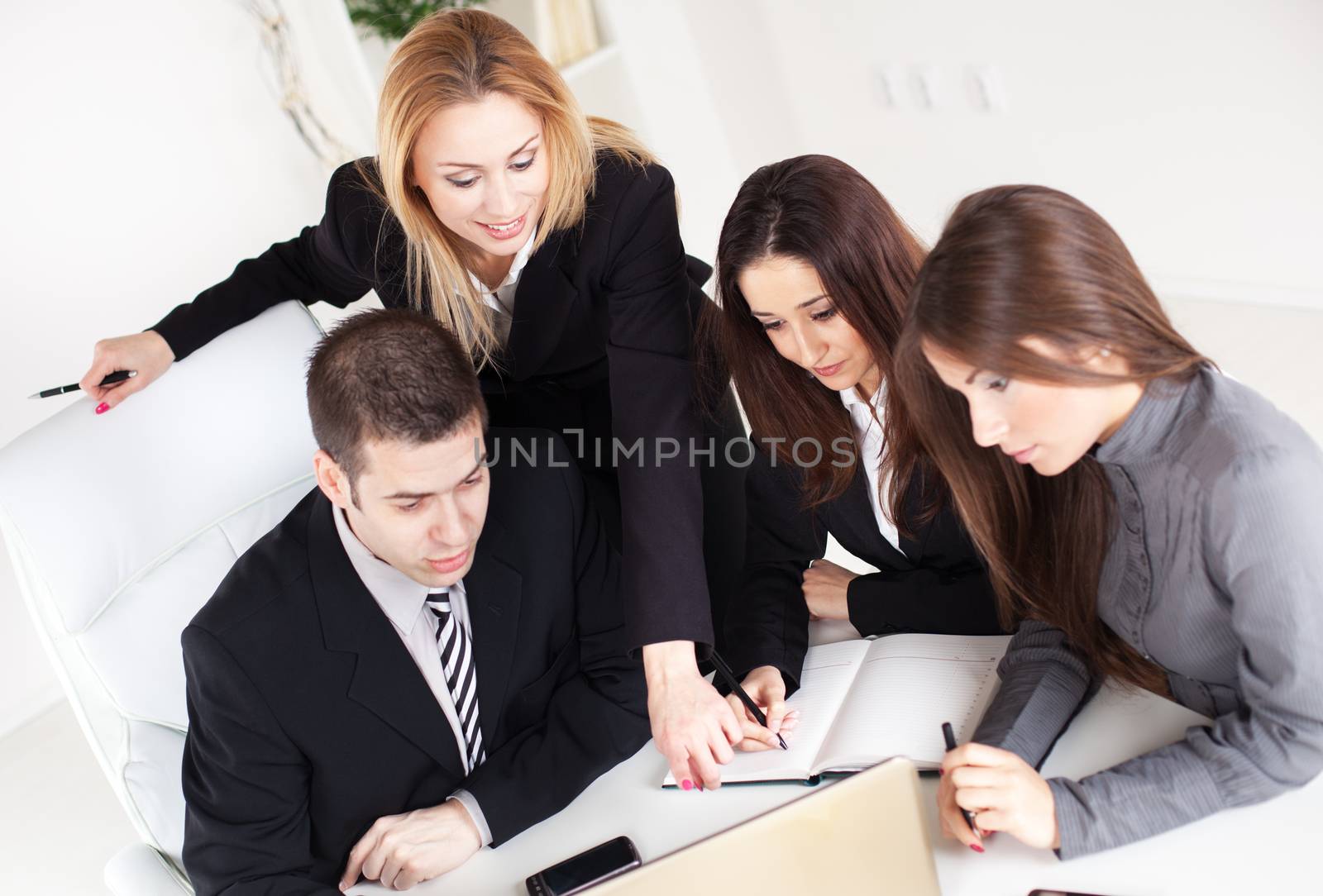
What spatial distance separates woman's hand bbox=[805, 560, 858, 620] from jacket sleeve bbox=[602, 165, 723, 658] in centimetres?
15

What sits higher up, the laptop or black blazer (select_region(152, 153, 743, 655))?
black blazer (select_region(152, 153, 743, 655))

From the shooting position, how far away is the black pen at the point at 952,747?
45.3 inches

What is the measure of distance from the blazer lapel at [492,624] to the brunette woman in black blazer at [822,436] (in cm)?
29

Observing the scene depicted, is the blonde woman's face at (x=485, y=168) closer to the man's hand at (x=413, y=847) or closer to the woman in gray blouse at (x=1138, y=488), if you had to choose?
the woman in gray blouse at (x=1138, y=488)

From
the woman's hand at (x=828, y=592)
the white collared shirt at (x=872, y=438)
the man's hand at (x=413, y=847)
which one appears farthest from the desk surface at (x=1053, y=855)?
the white collared shirt at (x=872, y=438)

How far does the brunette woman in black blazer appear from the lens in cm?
151

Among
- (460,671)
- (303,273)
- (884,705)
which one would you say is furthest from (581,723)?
(303,273)

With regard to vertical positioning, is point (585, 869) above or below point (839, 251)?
below

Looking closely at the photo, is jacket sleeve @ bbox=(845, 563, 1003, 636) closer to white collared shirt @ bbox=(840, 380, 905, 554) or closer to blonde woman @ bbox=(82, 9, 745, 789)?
white collared shirt @ bbox=(840, 380, 905, 554)

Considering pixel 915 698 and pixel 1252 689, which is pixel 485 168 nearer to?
pixel 915 698

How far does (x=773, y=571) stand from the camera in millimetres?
1702

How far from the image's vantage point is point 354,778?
4.98 ft

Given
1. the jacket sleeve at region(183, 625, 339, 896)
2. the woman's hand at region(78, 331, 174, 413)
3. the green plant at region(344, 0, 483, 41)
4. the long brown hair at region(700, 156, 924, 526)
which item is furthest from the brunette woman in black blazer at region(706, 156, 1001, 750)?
the green plant at region(344, 0, 483, 41)

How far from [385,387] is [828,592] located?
25.3 inches
